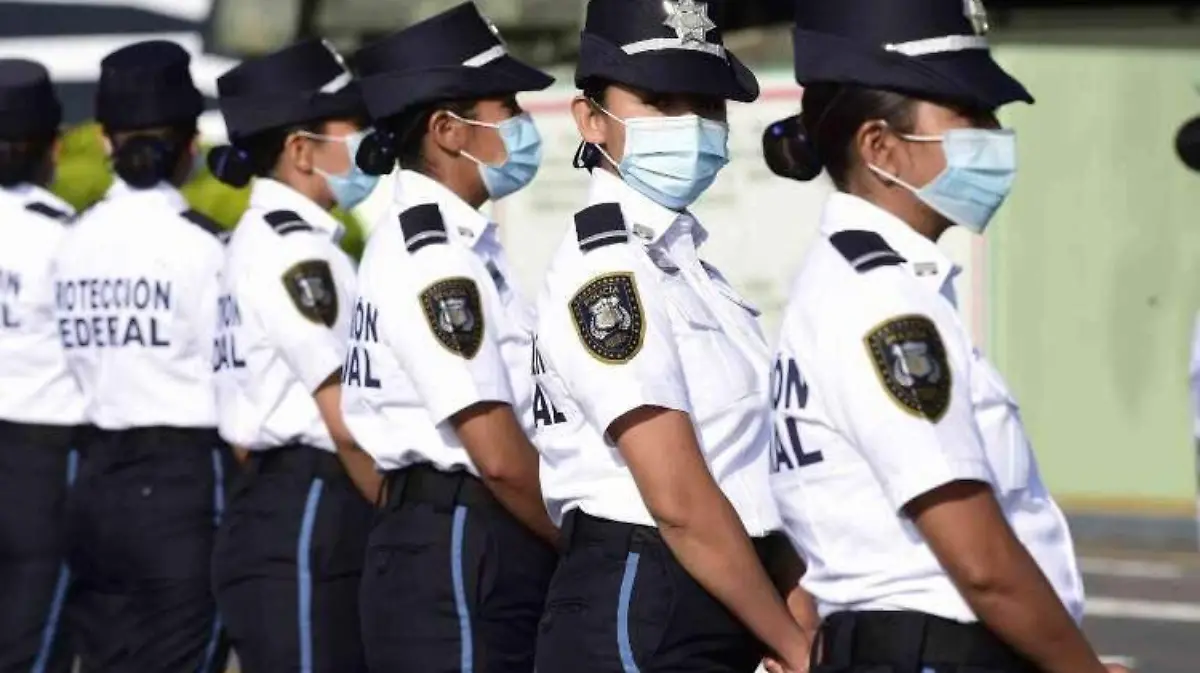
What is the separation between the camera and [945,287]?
3.68m

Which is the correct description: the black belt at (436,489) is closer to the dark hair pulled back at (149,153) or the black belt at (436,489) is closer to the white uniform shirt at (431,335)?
the white uniform shirt at (431,335)

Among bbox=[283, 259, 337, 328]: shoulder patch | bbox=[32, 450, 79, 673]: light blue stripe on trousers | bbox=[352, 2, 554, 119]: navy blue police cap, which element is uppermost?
bbox=[352, 2, 554, 119]: navy blue police cap

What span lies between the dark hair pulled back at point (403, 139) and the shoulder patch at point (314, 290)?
0.37m

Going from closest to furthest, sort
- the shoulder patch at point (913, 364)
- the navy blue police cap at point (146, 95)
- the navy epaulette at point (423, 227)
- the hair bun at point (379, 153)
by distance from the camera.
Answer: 1. the shoulder patch at point (913, 364)
2. the navy epaulette at point (423, 227)
3. the hair bun at point (379, 153)
4. the navy blue police cap at point (146, 95)

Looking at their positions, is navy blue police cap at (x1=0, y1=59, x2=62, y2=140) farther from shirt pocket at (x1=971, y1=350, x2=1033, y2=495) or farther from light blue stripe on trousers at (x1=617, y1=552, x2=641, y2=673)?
shirt pocket at (x1=971, y1=350, x2=1033, y2=495)

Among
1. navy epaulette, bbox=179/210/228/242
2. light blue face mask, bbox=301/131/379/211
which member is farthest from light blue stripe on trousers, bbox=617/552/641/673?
navy epaulette, bbox=179/210/228/242

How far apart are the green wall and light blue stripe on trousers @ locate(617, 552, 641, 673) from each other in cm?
949

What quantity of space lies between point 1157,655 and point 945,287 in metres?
7.12

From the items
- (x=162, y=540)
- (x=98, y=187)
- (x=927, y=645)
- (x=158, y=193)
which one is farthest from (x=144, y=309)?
(x=98, y=187)

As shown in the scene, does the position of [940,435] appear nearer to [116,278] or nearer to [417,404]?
[417,404]

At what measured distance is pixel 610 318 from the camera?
169 inches

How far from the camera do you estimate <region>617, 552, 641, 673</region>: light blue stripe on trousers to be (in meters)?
4.39

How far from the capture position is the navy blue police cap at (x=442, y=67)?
5742mm

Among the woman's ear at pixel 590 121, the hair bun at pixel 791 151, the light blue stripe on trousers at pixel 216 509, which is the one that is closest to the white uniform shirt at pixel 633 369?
the woman's ear at pixel 590 121
